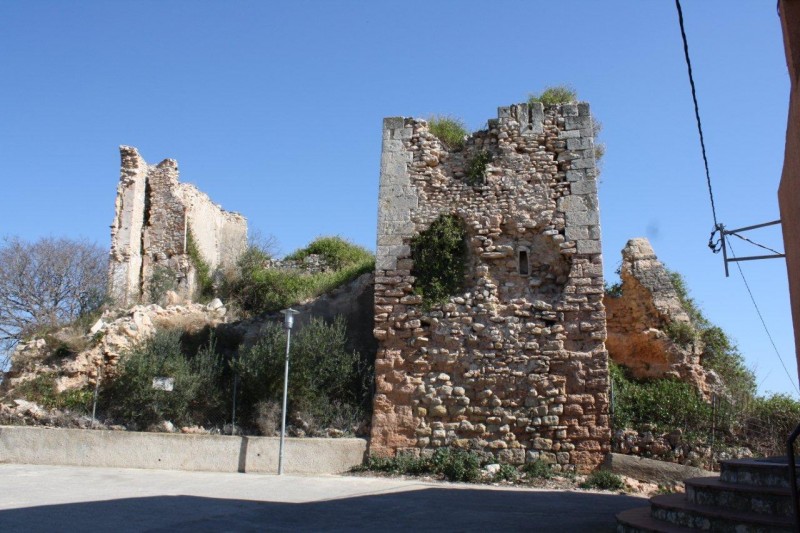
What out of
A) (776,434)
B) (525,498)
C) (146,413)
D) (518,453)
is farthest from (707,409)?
(146,413)

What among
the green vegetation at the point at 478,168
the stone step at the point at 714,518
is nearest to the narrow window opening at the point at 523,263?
the green vegetation at the point at 478,168

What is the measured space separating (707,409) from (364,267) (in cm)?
754

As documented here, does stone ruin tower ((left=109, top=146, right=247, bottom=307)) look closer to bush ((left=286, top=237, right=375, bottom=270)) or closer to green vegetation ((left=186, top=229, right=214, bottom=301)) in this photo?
green vegetation ((left=186, top=229, right=214, bottom=301))

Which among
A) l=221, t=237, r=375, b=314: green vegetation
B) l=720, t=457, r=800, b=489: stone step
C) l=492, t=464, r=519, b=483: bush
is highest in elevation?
l=221, t=237, r=375, b=314: green vegetation

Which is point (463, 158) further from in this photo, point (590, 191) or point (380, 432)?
point (380, 432)

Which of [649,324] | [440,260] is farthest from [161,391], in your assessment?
[649,324]

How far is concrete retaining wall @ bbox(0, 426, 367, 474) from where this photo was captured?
9984mm

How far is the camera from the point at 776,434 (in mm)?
9484

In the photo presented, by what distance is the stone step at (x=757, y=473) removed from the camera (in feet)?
17.1

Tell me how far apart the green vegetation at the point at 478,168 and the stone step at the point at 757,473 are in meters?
6.44

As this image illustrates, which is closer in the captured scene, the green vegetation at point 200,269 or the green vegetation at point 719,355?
the green vegetation at point 719,355

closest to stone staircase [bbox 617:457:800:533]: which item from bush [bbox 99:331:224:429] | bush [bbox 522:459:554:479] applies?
bush [bbox 522:459:554:479]

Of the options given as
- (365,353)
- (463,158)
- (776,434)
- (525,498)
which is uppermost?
(463,158)

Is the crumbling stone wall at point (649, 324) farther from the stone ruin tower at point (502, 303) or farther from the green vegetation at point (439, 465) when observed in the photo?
the green vegetation at point (439, 465)
